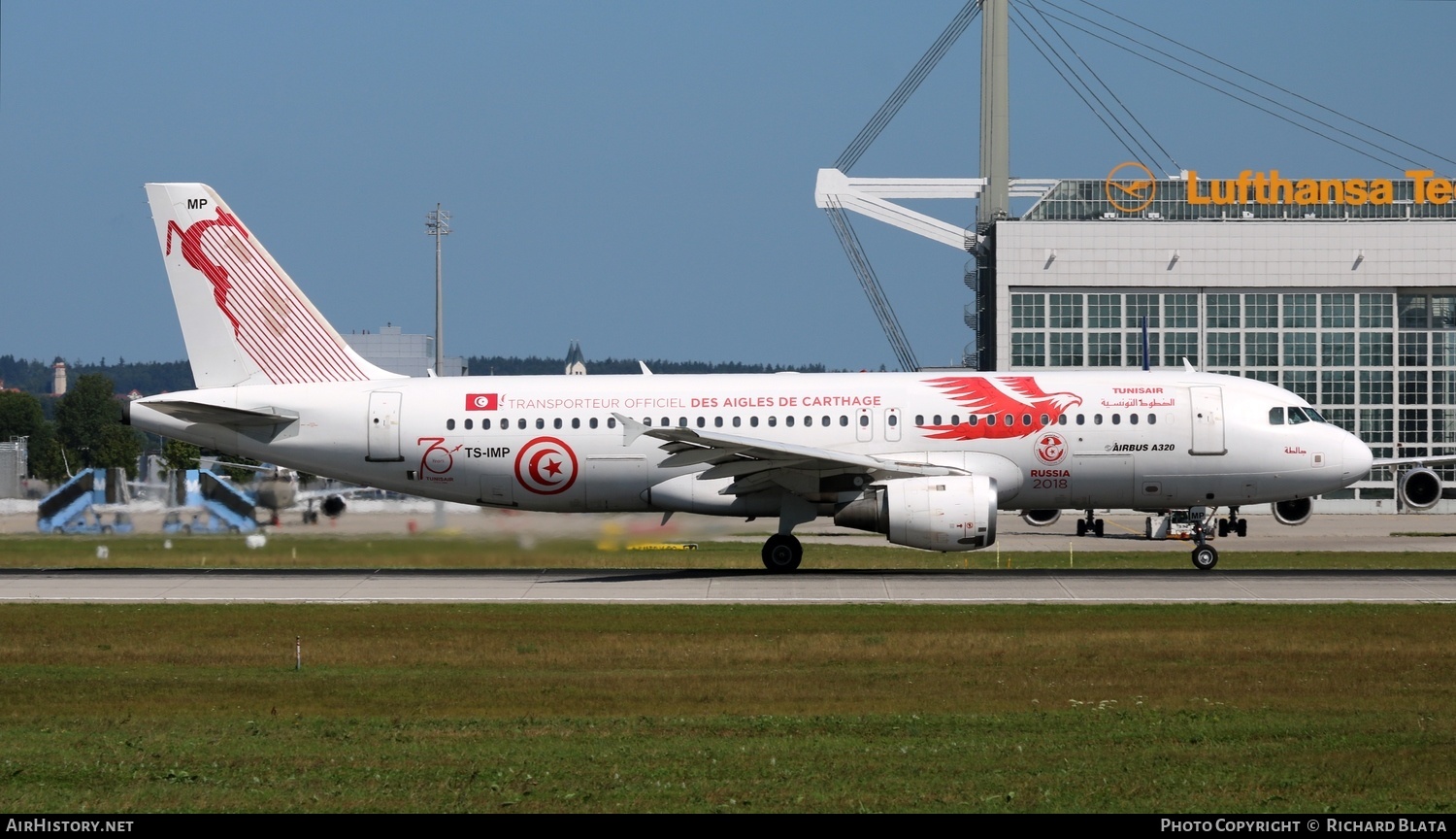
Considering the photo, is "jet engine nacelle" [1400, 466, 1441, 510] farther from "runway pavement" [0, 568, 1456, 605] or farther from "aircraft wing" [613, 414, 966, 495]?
"aircraft wing" [613, 414, 966, 495]

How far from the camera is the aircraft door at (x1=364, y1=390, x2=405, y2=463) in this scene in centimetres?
3625

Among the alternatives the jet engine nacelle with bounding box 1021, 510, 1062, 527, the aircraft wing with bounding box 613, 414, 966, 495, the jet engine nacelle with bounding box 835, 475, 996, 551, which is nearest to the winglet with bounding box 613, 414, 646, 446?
the aircraft wing with bounding box 613, 414, 966, 495

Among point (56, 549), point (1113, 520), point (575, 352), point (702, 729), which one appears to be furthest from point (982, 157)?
point (702, 729)

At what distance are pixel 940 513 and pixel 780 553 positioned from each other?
4686 millimetres

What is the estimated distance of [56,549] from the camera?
123 ft

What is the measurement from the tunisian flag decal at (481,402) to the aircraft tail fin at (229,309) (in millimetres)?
2826

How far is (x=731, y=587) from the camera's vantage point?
32.2 m

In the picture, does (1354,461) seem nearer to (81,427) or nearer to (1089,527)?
(1089,527)

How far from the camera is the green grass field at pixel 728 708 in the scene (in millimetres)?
12891

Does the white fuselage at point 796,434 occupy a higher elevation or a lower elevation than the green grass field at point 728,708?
higher

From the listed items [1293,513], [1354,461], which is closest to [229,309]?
[1354,461]

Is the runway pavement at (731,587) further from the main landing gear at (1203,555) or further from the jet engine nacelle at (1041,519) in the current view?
the jet engine nacelle at (1041,519)

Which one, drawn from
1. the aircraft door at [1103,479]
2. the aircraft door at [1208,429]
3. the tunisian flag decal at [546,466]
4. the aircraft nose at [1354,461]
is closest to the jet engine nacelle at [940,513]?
the aircraft door at [1103,479]

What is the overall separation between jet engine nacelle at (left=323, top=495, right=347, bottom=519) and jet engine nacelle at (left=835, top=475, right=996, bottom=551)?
14.1 meters
